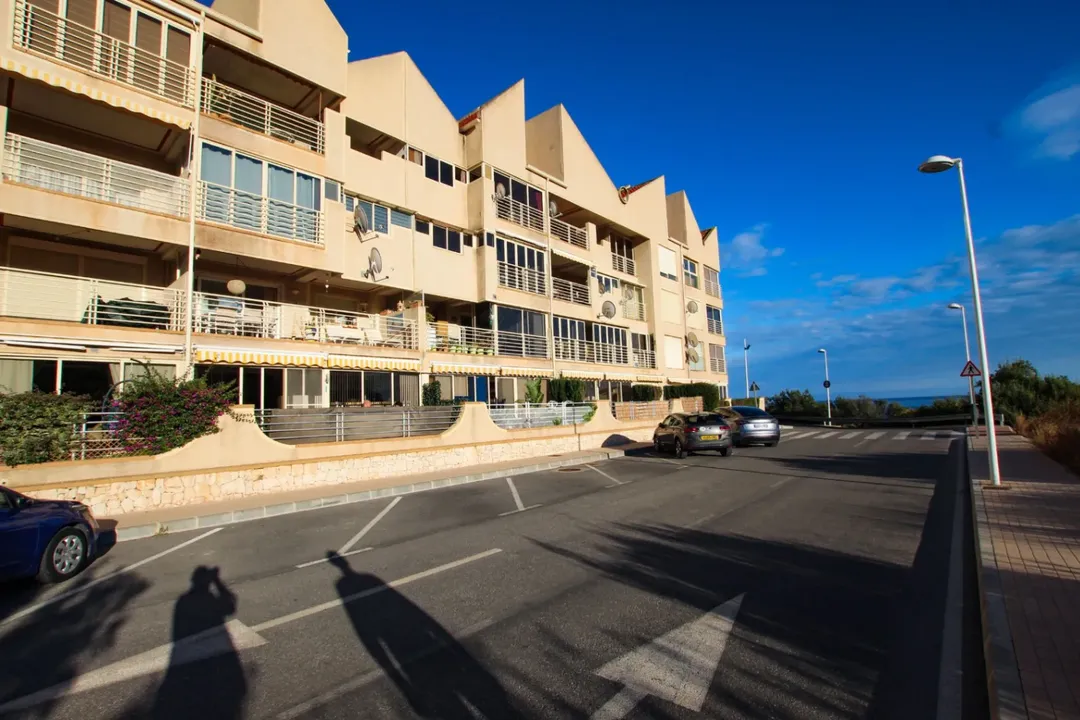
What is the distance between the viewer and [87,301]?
14.0 m

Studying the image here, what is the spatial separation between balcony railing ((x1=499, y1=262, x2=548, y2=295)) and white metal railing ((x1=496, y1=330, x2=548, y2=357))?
86.7 inches

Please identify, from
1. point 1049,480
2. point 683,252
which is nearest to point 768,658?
point 1049,480

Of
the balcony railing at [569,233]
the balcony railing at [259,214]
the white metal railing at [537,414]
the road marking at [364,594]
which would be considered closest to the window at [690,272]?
the balcony railing at [569,233]

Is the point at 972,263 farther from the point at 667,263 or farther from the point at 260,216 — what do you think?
the point at 667,263

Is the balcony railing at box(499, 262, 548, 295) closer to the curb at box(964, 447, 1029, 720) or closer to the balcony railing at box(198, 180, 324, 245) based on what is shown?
the balcony railing at box(198, 180, 324, 245)

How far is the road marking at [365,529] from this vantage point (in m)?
8.06

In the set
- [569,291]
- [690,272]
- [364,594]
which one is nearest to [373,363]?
[364,594]

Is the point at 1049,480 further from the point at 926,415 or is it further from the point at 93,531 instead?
the point at 926,415

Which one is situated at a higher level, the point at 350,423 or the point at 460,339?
the point at 460,339

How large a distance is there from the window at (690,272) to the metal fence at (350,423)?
27.2 m

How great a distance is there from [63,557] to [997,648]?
384 inches

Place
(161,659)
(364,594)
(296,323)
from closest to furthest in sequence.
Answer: (161,659), (364,594), (296,323)

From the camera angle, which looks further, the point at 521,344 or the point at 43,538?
the point at 521,344

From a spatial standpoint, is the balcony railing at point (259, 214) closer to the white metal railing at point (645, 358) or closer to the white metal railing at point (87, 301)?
the white metal railing at point (87, 301)
